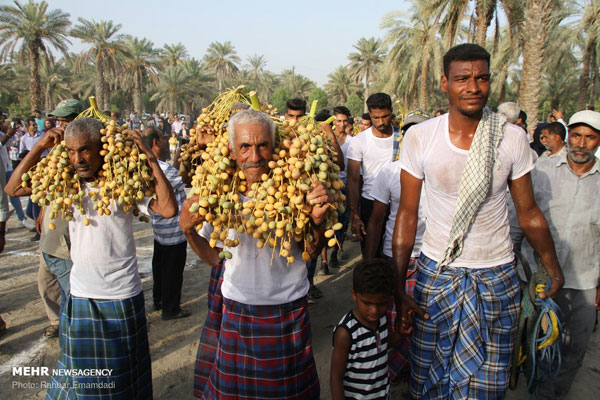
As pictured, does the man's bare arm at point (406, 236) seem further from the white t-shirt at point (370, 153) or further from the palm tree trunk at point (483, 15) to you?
the palm tree trunk at point (483, 15)

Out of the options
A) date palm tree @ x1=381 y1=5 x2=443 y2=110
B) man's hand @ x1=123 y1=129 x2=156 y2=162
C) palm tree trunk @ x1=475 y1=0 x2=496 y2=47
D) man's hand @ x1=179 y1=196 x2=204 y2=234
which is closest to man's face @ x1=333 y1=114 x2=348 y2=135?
man's hand @ x1=123 y1=129 x2=156 y2=162

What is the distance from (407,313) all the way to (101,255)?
73.3 inches

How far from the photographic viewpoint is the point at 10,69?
115 ft

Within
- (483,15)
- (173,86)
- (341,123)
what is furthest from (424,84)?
(173,86)

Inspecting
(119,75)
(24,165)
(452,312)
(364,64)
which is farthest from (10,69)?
(452,312)

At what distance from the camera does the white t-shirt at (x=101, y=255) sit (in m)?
2.55

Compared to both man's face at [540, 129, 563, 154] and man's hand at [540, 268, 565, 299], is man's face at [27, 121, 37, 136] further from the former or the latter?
man's hand at [540, 268, 565, 299]

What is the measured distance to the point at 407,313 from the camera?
2408mm

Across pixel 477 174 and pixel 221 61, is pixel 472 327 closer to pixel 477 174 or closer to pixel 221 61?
pixel 477 174

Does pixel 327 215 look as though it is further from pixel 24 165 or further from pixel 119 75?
pixel 119 75

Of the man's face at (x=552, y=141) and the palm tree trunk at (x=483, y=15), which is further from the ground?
the palm tree trunk at (x=483, y=15)

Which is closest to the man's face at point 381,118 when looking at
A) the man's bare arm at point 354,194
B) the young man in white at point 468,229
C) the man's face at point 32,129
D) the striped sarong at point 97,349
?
the man's bare arm at point 354,194

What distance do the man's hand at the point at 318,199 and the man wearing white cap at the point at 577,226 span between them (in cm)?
199

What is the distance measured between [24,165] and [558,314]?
3.60m
